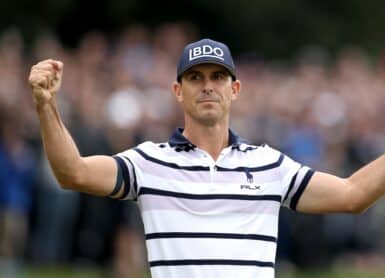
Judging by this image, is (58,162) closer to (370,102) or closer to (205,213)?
(205,213)

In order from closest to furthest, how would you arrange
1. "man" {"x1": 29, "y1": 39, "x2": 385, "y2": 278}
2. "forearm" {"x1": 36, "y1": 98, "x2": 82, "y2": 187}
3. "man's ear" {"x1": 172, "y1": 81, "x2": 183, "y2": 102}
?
"forearm" {"x1": 36, "y1": 98, "x2": 82, "y2": 187} < "man" {"x1": 29, "y1": 39, "x2": 385, "y2": 278} < "man's ear" {"x1": 172, "y1": 81, "x2": 183, "y2": 102}

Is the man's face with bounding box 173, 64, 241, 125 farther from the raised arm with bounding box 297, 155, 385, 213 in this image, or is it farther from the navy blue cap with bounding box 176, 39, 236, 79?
the raised arm with bounding box 297, 155, 385, 213

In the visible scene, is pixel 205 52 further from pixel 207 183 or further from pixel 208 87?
pixel 207 183

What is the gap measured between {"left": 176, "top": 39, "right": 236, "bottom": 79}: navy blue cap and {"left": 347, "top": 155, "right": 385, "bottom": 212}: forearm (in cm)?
96

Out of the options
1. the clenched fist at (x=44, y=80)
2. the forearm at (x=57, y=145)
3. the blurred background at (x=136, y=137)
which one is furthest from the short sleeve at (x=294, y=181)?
the blurred background at (x=136, y=137)

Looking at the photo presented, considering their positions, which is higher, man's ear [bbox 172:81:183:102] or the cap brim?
the cap brim

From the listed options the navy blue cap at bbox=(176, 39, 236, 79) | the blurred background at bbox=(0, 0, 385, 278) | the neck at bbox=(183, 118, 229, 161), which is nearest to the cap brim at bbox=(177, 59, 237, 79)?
the navy blue cap at bbox=(176, 39, 236, 79)

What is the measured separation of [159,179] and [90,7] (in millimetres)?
23941

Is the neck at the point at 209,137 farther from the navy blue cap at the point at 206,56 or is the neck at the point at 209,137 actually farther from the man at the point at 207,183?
the navy blue cap at the point at 206,56

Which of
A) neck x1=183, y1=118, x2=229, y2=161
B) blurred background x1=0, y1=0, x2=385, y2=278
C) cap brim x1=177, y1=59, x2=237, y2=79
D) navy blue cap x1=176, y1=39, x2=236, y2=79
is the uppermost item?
blurred background x1=0, y1=0, x2=385, y2=278

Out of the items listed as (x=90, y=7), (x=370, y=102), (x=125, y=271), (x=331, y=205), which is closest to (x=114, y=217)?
→ (x=125, y=271)

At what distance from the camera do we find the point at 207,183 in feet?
32.3

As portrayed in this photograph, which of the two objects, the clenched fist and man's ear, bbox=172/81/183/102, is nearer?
the clenched fist

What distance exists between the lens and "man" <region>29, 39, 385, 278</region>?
9695mm
